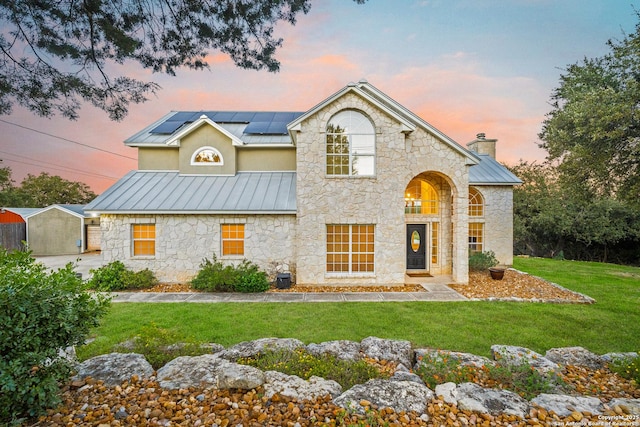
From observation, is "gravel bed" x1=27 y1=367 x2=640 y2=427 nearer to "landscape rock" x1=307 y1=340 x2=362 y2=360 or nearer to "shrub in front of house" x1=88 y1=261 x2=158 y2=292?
"landscape rock" x1=307 y1=340 x2=362 y2=360

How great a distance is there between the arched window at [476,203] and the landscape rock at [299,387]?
13767 mm

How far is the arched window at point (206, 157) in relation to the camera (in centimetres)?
1248

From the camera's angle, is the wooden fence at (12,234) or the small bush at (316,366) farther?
the wooden fence at (12,234)

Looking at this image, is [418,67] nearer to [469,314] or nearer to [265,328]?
[469,314]

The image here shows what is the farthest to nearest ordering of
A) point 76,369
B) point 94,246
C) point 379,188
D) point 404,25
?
1. point 94,246
2. point 379,188
3. point 404,25
4. point 76,369

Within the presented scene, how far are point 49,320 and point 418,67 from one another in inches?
558

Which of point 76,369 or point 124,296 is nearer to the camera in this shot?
point 76,369

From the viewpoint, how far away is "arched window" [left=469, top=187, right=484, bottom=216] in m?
14.5

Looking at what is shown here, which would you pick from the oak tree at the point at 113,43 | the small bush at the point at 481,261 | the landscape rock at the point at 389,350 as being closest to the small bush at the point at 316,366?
the landscape rock at the point at 389,350

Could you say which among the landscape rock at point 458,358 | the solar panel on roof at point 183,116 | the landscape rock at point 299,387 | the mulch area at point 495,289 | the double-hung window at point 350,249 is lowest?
the mulch area at point 495,289

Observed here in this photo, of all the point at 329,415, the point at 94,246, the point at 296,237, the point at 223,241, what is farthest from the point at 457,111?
the point at 94,246

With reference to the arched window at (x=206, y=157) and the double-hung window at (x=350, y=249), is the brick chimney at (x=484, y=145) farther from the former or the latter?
the arched window at (x=206, y=157)

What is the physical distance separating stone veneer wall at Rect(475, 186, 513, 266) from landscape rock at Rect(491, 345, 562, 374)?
11306 mm

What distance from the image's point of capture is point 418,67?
1235 centimetres
